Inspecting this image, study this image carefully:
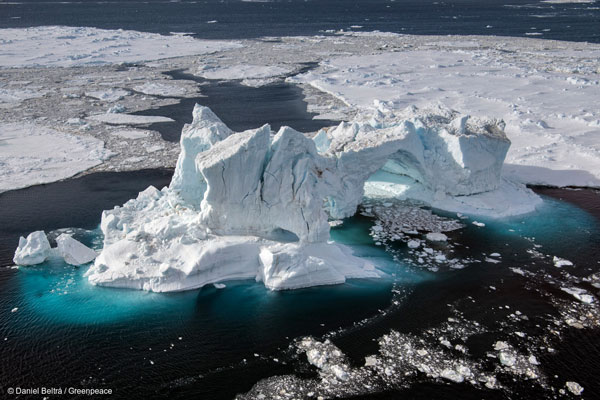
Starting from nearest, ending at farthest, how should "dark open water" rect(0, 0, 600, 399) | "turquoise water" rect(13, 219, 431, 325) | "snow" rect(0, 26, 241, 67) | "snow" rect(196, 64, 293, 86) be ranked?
"dark open water" rect(0, 0, 600, 399) < "turquoise water" rect(13, 219, 431, 325) < "snow" rect(196, 64, 293, 86) < "snow" rect(0, 26, 241, 67)

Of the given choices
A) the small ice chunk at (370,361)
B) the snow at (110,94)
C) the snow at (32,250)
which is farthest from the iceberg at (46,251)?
the snow at (110,94)

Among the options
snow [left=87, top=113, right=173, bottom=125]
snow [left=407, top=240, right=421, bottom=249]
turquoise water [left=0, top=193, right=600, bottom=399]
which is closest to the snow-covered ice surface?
snow [left=87, top=113, right=173, bottom=125]

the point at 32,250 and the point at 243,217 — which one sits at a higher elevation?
the point at 243,217

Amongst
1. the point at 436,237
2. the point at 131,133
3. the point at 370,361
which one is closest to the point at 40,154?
the point at 131,133

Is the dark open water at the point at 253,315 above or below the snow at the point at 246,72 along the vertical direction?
below

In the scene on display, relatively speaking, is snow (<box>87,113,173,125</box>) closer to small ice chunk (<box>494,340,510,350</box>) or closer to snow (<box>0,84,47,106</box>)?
snow (<box>0,84,47,106</box>)

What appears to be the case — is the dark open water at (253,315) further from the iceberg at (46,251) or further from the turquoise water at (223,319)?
the iceberg at (46,251)

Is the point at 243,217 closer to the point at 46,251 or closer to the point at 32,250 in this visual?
the point at 46,251
